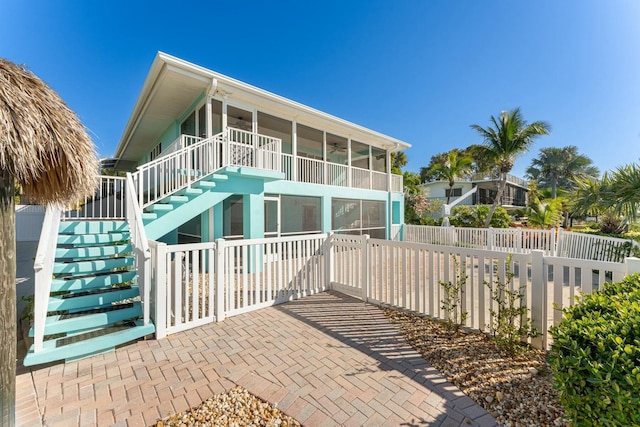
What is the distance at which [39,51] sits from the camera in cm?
1609

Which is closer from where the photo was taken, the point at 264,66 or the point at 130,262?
the point at 130,262

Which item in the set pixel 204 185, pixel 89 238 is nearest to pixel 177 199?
pixel 204 185

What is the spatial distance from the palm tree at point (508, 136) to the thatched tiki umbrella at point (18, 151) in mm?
17663

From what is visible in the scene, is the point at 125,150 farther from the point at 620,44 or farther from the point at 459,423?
the point at 620,44

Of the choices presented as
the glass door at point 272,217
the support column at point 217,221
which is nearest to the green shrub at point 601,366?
the glass door at point 272,217

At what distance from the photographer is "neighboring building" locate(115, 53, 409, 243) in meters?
7.55

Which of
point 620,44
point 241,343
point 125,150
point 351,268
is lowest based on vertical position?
point 241,343

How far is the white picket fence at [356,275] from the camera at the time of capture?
333cm

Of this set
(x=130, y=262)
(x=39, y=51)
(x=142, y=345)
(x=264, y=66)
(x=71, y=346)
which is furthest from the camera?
(x=39, y=51)

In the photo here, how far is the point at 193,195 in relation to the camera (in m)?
6.65

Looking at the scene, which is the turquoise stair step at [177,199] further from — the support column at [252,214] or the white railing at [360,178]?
the white railing at [360,178]

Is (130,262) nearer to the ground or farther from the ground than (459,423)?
farther from the ground

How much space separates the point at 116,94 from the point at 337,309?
79.4 ft

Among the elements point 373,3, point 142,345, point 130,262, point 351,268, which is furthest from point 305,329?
point 373,3
